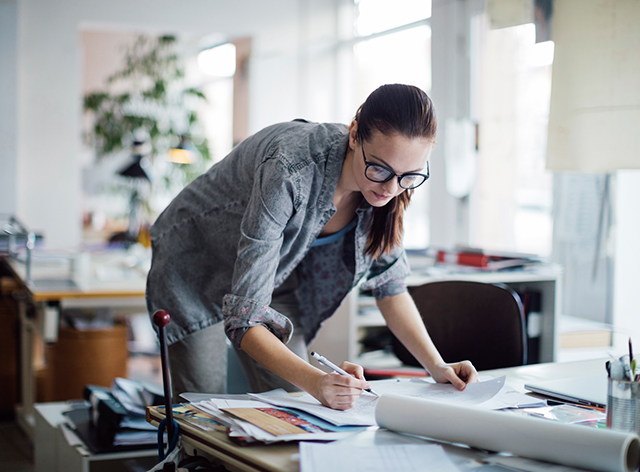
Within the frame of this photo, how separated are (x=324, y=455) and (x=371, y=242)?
640 mm

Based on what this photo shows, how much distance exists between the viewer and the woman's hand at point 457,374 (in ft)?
4.20

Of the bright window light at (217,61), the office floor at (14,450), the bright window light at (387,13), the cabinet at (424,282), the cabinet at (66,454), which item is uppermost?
the bright window light at (217,61)

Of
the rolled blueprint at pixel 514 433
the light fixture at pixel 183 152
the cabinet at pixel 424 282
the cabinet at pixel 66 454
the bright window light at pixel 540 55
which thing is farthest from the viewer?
the light fixture at pixel 183 152

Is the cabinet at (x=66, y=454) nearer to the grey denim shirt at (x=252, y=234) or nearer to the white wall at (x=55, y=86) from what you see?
the grey denim shirt at (x=252, y=234)

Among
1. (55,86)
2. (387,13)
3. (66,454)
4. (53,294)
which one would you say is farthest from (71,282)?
(387,13)

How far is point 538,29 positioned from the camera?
120 inches

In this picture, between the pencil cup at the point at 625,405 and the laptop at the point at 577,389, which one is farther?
the laptop at the point at 577,389

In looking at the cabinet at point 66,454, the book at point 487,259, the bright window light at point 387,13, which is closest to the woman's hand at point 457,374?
the cabinet at point 66,454

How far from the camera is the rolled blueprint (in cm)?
86

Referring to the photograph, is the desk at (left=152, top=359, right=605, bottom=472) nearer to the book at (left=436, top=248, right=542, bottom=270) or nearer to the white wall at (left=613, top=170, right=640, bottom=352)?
the book at (left=436, top=248, right=542, bottom=270)

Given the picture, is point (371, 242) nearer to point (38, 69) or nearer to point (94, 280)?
point (94, 280)

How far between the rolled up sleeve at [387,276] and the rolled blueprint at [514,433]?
0.49 meters

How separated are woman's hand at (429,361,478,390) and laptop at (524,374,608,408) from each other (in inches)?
5.5

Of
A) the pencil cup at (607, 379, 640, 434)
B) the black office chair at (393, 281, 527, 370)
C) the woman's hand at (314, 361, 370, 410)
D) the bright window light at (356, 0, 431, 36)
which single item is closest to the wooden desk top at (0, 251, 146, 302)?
the black office chair at (393, 281, 527, 370)
